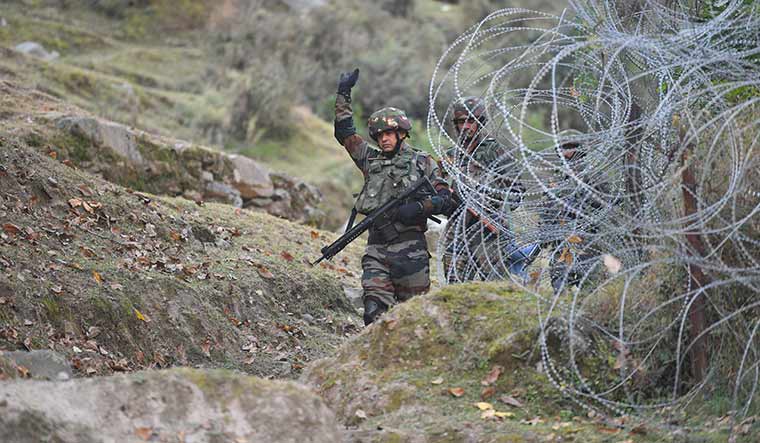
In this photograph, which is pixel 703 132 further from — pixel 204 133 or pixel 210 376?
pixel 204 133

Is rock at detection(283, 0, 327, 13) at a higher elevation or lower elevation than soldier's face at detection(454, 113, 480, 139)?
lower

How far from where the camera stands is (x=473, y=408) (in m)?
5.05

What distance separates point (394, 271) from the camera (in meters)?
7.07

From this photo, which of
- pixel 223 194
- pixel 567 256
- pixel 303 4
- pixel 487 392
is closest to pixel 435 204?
pixel 567 256

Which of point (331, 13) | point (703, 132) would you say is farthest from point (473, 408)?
point (331, 13)

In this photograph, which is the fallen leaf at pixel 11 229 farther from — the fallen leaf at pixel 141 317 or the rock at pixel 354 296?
the rock at pixel 354 296

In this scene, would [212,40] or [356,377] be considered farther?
[212,40]

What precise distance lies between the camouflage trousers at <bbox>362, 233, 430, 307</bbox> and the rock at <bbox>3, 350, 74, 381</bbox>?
97.0 inches

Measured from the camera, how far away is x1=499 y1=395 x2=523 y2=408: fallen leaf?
507 cm

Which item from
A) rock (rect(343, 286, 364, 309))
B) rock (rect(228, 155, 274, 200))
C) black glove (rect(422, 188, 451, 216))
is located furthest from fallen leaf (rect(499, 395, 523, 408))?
rock (rect(228, 155, 274, 200))

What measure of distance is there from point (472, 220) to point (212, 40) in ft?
50.1

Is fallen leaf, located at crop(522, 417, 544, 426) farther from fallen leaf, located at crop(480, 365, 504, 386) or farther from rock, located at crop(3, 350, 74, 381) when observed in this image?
rock, located at crop(3, 350, 74, 381)

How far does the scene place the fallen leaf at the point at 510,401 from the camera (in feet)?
16.6

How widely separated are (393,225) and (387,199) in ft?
0.62
